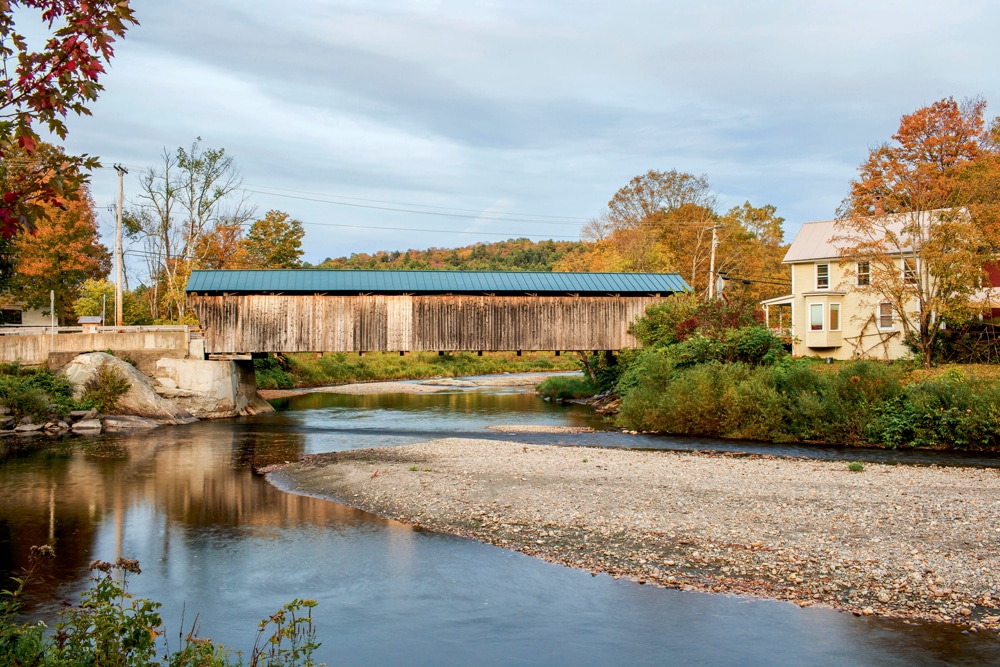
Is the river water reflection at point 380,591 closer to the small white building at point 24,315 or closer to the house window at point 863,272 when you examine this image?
the house window at point 863,272

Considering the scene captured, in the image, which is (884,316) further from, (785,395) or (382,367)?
(382,367)

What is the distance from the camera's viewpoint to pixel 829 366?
27.8 meters

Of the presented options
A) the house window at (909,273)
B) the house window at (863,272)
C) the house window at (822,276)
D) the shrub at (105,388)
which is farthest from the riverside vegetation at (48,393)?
the house window at (863,272)

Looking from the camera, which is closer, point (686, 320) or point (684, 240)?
point (686, 320)

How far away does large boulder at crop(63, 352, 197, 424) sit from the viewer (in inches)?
1104

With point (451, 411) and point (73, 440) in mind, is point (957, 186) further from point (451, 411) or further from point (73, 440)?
point (73, 440)

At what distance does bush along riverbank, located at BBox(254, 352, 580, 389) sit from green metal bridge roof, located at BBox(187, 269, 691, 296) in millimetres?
15356

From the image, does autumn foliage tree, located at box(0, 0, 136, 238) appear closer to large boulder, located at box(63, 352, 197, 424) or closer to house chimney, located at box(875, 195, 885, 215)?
large boulder, located at box(63, 352, 197, 424)

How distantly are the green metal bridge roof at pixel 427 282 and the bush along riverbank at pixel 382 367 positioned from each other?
1536 cm

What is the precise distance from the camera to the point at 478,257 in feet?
337

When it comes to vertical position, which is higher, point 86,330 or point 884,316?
point 884,316

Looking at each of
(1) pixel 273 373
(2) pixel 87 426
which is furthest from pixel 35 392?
(1) pixel 273 373

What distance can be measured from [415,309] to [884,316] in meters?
19.0

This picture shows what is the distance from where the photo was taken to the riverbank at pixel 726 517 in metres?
9.73
